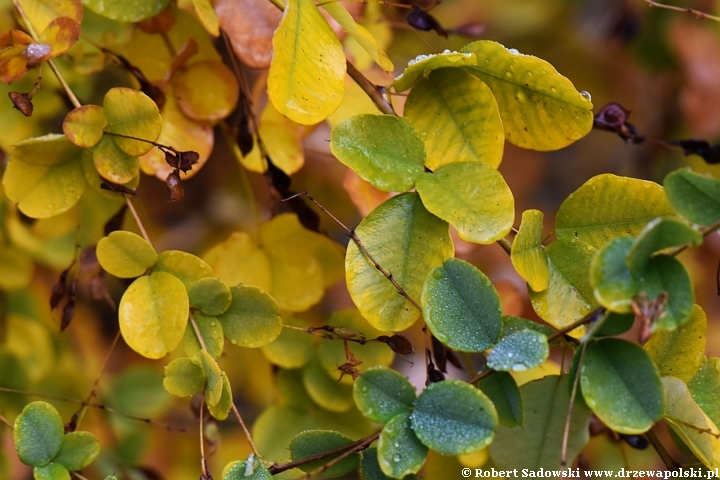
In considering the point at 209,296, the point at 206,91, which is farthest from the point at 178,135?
Answer: the point at 209,296

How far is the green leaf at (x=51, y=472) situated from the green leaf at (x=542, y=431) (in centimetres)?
28

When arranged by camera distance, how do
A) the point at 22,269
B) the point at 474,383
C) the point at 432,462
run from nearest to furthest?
the point at 474,383 → the point at 432,462 → the point at 22,269

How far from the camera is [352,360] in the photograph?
0.46 m

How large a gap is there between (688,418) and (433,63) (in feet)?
0.87

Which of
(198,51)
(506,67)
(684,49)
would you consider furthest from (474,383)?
(684,49)

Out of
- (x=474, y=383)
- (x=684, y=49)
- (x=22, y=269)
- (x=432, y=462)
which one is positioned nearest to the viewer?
(x=474, y=383)

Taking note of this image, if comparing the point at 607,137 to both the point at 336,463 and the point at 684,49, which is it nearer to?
the point at 684,49

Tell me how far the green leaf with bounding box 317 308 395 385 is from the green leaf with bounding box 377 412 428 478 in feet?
0.50

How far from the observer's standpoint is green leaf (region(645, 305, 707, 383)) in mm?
404

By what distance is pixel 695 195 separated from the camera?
0.32 metres

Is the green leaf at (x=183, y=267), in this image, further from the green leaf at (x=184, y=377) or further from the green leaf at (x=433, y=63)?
the green leaf at (x=433, y=63)

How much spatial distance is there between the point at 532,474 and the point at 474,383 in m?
0.07

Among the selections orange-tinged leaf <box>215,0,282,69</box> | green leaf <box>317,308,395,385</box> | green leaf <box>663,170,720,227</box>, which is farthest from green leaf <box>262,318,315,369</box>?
green leaf <box>663,170,720,227</box>

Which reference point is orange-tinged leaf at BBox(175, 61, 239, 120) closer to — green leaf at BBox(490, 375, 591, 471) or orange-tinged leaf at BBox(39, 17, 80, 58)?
orange-tinged leaf at BBox(39, 17, 80, 58)
